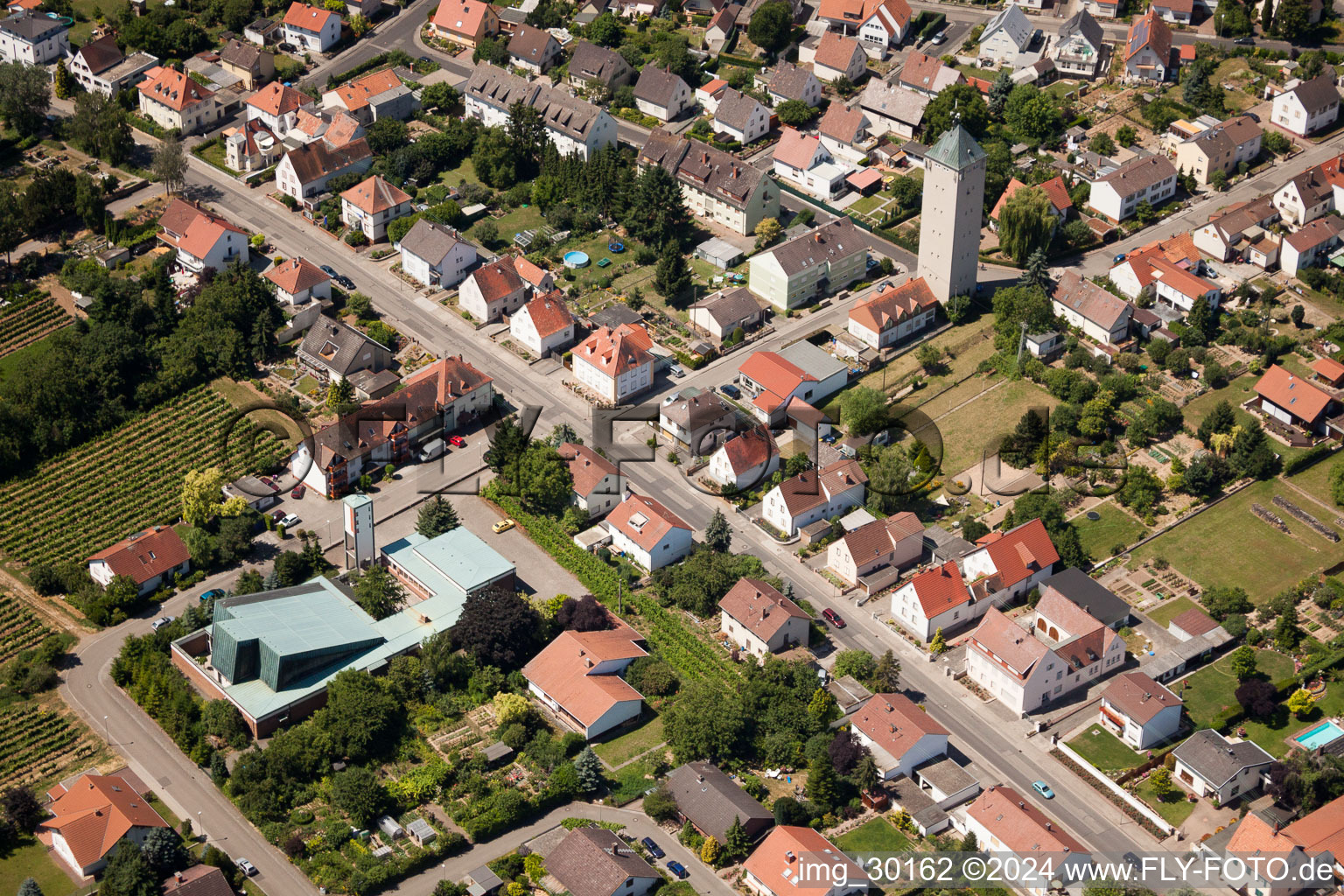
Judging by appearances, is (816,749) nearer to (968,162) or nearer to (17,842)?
(17,842)

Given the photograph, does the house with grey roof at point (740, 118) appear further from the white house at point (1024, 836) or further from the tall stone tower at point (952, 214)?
the white house at point (1024, 836)

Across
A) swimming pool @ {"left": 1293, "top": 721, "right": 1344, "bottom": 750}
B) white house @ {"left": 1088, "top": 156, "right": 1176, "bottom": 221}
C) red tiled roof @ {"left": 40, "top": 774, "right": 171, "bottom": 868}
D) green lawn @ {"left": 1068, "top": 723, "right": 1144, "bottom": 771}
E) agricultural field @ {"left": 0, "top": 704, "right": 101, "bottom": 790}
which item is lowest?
agricultural field @ {"left": 0, "top": 704, "right": 101, "bottom": 790}

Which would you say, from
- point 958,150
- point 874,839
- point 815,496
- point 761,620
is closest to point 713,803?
point 874,839

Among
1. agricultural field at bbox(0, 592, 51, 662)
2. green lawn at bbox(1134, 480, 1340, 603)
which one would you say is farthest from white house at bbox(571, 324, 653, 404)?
agricultural field at bbox(0, 592, 51, 662)

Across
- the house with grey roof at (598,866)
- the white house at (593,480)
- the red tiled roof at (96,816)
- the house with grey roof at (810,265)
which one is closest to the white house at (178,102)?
the house with grey roof at (810,265)

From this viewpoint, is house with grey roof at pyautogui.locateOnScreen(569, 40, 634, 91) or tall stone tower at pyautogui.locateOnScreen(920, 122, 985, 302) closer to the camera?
tall stone tower at pyautogui.locateOnScreen(920, 122, 985, 302)

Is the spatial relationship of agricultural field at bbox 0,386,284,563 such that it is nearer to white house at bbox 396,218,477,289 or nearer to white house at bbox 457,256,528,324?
white house at bbox 457,256,528,324

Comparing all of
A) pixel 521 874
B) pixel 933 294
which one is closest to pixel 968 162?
pixel 933 294
